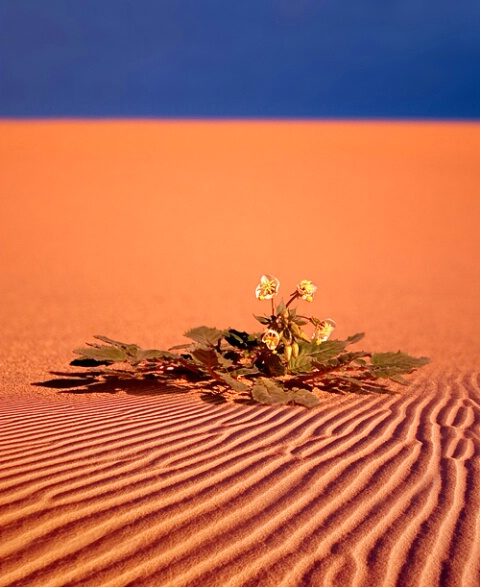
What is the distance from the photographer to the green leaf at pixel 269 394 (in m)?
4.39

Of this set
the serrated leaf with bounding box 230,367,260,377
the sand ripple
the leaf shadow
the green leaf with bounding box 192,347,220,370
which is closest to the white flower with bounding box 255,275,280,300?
the serrated leaf with bounding box 230,367,260,377

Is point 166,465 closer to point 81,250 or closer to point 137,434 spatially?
point 137,434

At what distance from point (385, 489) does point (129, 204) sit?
26.0 metres

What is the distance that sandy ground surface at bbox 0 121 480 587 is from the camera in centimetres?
239

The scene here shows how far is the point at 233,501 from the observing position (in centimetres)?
275

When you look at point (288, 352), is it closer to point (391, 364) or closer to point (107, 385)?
point (391, 364)

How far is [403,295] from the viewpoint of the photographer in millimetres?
15633

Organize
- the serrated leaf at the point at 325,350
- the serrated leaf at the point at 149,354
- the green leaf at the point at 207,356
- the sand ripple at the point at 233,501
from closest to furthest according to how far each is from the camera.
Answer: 1. the sand ripple at the point at 233,501
2. the green leaf at the point at 207,356
3. the serrated leaf at the point at 149,354
4. the serrated leaf at the point at 325,350

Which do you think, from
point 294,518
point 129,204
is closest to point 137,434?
point 294,518

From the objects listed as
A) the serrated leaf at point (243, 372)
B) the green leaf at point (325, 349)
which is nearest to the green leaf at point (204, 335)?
the serrated leaf at point (243, 372)

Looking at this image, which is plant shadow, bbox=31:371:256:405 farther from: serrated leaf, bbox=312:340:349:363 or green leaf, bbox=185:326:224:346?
serrated leaf, bbox=312:340:349:363

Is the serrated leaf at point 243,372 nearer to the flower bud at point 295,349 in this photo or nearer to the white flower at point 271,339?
the white flower at point 271,339

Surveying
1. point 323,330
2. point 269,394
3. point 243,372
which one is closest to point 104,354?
point 243,372

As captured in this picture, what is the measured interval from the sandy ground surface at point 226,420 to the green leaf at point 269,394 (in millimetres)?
61
